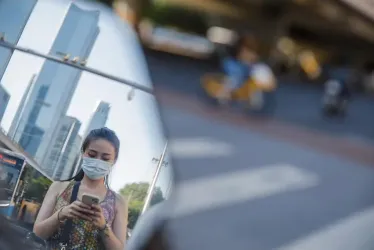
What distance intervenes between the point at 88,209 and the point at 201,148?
3105mm

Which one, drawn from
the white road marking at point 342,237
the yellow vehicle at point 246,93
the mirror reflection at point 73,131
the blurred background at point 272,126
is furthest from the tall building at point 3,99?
the yellow vehicle at point 246,93

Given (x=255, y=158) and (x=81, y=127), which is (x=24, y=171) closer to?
(x=81, y=127)

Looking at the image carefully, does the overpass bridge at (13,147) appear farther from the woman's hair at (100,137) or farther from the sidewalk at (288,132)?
the sidewalk at (288,132)

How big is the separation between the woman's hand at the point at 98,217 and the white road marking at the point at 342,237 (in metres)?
1.88

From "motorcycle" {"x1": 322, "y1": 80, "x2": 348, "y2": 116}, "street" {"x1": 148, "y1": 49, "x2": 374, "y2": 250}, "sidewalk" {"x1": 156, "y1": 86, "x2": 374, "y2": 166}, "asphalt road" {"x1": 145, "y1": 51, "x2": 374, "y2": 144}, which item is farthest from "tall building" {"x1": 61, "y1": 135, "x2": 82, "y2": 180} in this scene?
"motorcycle" {"x1": 322, "y1": 80, "x2": 348, "y2": 116}

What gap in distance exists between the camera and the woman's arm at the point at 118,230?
0.32 meters

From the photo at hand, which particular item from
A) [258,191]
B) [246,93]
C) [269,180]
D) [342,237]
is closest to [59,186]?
[342,237]

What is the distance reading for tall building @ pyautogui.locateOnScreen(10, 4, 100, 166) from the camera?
0.32m

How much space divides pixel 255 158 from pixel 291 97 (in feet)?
8.42

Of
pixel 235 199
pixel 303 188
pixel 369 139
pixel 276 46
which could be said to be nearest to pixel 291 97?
pixel 276 46

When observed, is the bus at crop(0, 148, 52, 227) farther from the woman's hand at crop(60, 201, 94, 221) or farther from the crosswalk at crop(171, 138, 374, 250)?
the crosswalk at crop(171, 138, 374, 250)

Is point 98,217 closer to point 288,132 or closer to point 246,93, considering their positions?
point 288,132

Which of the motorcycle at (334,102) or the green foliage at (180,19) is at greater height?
the green foliage at (180,19)

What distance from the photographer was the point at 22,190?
0.32 m
